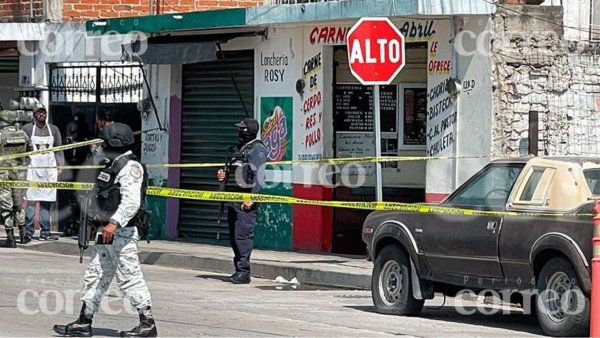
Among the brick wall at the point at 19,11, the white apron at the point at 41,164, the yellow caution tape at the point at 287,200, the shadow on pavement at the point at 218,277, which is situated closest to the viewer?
the yellow caution tape at the point at 287,200

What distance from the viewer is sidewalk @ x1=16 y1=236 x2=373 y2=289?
1650 centimetres

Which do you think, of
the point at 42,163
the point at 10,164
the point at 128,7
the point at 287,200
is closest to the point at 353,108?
the point at 287,200

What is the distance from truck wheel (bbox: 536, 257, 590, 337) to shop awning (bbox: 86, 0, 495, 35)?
20.2ft

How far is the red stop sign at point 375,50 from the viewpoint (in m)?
16.4

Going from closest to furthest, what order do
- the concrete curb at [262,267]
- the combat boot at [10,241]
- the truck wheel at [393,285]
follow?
the truck wheel at [393,285] < the concrete curb at [262,267] < the combat boot at [10,241]

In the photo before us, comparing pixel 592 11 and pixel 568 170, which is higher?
pixel 592 11

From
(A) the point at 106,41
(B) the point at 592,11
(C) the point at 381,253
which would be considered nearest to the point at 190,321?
(C) the point at 381,253

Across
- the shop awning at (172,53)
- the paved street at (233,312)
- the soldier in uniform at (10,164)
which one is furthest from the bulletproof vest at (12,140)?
the paved street at (233,312)

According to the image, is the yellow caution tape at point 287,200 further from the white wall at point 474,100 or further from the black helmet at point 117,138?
the black helmet at point 117,138

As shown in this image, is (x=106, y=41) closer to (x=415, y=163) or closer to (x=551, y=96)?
(x=415, y=163)

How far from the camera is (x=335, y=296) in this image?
1543 cm

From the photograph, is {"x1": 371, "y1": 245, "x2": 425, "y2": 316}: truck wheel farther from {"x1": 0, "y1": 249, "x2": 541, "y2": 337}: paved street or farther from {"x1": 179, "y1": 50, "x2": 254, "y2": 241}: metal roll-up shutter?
{"x1": 179, "y1": 50, "x2": 254, "y2": 241}: metal roll-up shutter

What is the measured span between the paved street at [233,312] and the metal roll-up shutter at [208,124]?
4847 mm

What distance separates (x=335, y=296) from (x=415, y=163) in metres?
3.94
